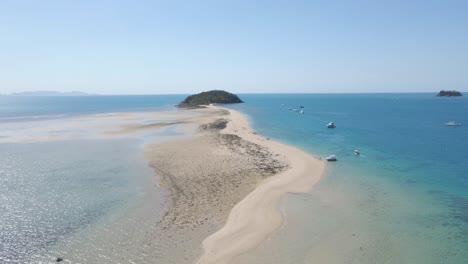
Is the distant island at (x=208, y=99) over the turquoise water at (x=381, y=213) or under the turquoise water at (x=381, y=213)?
over

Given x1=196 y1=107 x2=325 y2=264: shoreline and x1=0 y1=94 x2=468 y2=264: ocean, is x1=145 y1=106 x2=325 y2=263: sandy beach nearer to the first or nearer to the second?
x1=196 y1=107 x2=325 y2=264: shoreline

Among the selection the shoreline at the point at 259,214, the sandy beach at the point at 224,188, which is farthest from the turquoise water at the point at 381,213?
the sandy beach at the point at 224,188

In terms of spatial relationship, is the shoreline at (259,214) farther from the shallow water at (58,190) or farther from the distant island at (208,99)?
the distant island at (208,99)

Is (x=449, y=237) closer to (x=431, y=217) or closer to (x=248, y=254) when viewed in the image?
(x=431, y=217)

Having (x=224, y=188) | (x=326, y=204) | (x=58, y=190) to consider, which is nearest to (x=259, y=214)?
(x=326, y=204)

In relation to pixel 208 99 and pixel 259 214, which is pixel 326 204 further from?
pixel 208 99
